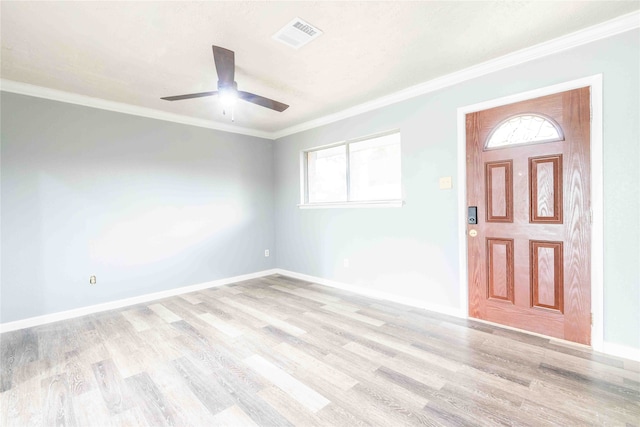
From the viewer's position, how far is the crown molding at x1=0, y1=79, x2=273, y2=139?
296cm

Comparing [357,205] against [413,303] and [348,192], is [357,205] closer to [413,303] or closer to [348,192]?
[348,192]

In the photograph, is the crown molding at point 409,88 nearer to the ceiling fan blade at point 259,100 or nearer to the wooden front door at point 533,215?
the wooden front door at point 533,215

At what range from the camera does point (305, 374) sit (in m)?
2.06

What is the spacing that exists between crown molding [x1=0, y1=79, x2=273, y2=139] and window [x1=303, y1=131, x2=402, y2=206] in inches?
55.3

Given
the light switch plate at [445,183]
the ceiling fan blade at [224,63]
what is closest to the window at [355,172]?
the light switch plate at [445,183]

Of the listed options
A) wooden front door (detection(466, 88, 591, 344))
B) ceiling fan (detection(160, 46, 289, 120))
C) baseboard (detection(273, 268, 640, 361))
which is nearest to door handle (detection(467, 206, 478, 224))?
wooden front door (detection(466, 88, 591, 344))

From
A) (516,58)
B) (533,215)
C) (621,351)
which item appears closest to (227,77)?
(516,58)

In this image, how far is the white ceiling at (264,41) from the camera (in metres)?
1.93

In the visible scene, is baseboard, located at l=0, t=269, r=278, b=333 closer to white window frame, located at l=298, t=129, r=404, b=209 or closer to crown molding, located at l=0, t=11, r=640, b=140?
white window frame, located at l=298, t=129, r=404, b=209

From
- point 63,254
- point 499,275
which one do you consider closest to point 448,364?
point 499,275

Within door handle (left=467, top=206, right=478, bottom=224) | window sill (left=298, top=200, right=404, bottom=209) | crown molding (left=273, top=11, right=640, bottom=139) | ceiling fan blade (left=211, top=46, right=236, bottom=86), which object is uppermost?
crown molding (left=273, top=11, right=640, bottom=139)

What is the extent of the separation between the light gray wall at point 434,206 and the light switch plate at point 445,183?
0.04 meters

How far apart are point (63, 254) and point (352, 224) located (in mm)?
3435

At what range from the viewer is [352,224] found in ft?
13.1
